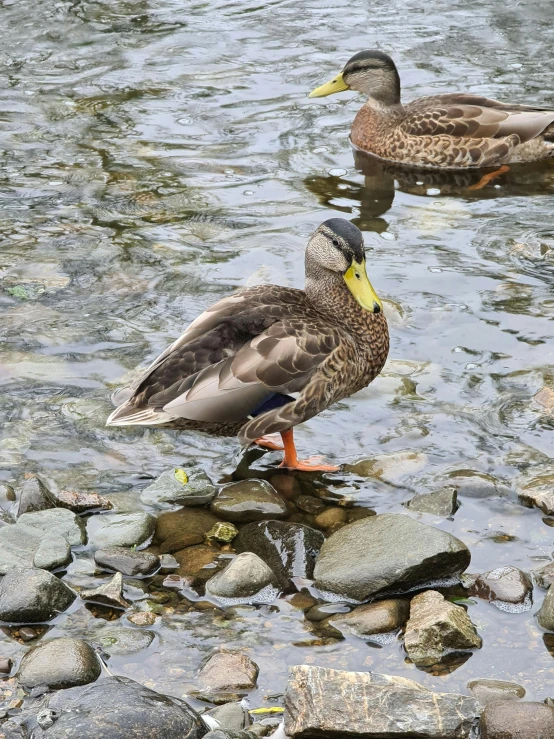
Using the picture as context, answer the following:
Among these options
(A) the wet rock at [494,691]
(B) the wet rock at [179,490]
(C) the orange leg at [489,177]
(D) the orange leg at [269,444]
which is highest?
(B) the wet rock at [179,490]

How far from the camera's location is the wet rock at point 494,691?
3932 mm

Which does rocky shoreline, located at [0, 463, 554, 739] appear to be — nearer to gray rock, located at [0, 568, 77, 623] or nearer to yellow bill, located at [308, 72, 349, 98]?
gray rock, located at [0, 568, 77, 623]

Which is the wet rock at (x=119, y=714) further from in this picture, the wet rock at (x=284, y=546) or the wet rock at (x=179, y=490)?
the wet rock at (x=179, y=490)

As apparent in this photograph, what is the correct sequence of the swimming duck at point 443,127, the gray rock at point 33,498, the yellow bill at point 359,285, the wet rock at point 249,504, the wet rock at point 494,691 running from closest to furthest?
the wet rock at point 494,691, the gray rock at point 33,498, the wet rock at point 249,504, the yellow bill at point 359,285, the swimming duck at point 443,127

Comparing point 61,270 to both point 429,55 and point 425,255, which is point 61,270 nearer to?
point 425,255

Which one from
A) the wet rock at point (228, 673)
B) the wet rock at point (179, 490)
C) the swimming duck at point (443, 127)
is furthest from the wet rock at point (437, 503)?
the swimming duck at point (443, 127)

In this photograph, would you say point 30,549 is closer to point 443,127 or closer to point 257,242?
point 257,242

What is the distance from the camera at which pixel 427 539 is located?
456cm

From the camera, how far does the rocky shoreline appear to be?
366 centimetres

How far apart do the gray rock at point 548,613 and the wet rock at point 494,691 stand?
14.0 inches

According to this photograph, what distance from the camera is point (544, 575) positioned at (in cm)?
459

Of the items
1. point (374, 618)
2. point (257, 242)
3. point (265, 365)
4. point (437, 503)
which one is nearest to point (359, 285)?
point (265, 365)

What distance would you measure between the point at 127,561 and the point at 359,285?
1.90 meters

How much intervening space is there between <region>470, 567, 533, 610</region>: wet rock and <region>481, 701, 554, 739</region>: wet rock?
29.5 inches
